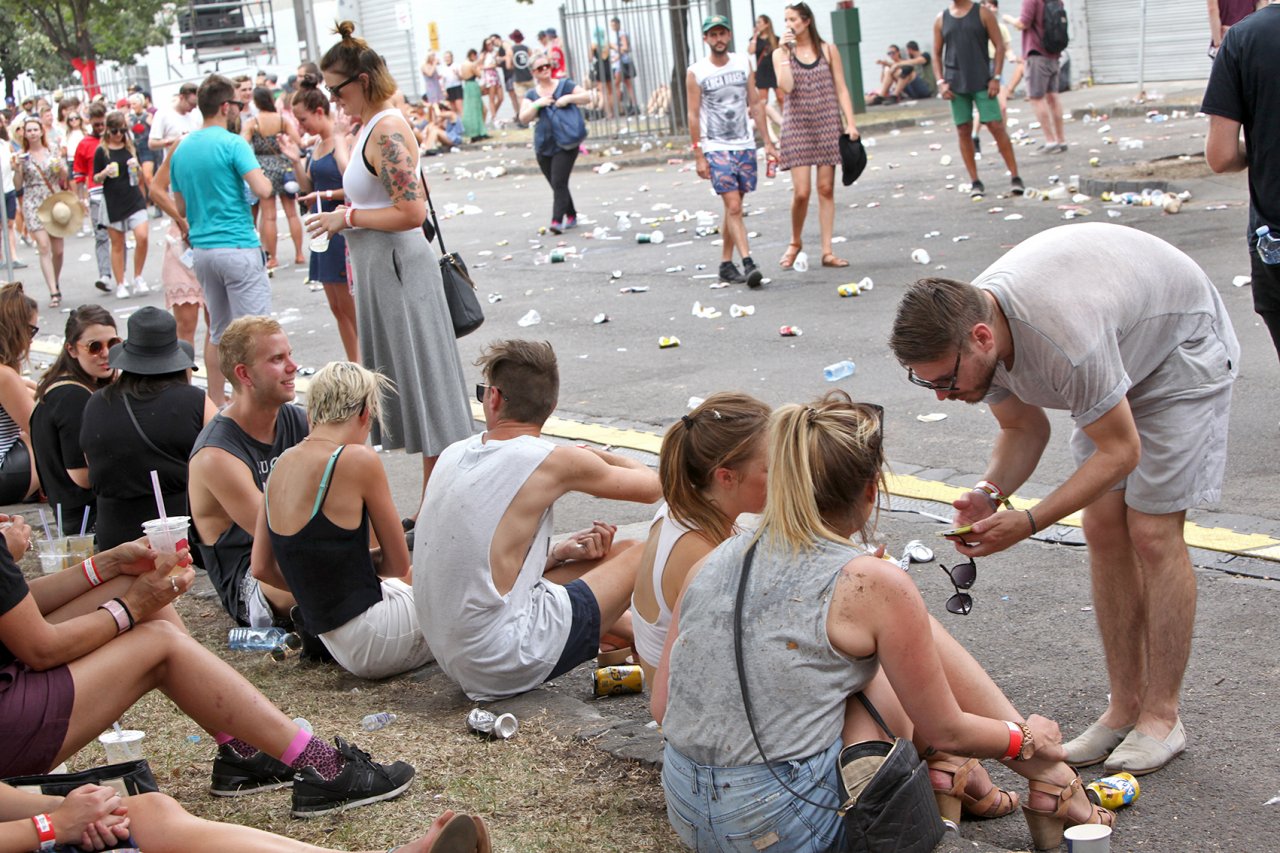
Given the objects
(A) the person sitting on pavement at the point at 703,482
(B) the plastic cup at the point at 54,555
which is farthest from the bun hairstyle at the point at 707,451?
(B) the plastic cup at the point at 54,555

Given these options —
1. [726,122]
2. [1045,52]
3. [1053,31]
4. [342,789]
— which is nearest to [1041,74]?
[1045,52]

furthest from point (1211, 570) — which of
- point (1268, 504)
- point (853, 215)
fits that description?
point (853, 215)

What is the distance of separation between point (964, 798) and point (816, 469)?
3.39 feet

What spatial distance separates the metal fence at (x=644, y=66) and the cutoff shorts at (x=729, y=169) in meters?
8.83

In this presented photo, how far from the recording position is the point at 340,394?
464cm

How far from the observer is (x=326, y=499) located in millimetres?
4531

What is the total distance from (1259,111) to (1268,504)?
1.51 m

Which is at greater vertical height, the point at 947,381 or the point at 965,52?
the point at 965,52

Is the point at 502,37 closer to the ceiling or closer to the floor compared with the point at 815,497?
closer to the ceiling

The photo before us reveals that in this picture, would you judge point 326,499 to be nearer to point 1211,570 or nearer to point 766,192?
point 1211,570

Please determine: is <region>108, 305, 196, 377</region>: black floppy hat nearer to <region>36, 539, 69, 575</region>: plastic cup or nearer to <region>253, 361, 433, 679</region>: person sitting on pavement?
<region>36, 539, 69, 575</region>: plastic cup

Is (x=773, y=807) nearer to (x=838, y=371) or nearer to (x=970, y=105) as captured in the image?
(x=838, y=371)

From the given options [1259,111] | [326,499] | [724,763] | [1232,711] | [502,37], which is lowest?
[1232,711]

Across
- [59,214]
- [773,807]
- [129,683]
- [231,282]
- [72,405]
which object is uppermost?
[59,214]
